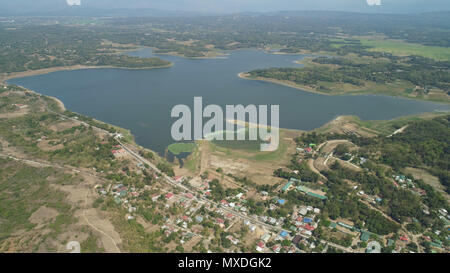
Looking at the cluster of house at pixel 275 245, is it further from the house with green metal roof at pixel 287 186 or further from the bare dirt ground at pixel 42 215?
the bare dirt ground at pixel 42 215

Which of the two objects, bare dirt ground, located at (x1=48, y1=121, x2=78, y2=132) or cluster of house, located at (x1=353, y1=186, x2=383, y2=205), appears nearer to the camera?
cluster of house, located at (x1=353, y1=186, x2=383, y2=205)

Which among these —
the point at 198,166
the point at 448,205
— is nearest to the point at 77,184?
the point at 198,166

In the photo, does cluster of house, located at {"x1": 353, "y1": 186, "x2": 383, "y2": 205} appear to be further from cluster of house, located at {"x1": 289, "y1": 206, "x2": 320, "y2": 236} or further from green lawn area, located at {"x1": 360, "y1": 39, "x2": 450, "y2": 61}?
green lawn area, located at {"x1": 360, "y1": 39, "x2": 450, "y2": 61}

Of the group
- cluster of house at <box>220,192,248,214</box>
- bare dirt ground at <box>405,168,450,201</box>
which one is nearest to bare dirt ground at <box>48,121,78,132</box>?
cluster of house at <box>220,192,248,214</box>

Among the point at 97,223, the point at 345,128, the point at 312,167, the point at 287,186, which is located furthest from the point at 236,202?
the point at 345,128

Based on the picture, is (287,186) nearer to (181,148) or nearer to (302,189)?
(302,189)

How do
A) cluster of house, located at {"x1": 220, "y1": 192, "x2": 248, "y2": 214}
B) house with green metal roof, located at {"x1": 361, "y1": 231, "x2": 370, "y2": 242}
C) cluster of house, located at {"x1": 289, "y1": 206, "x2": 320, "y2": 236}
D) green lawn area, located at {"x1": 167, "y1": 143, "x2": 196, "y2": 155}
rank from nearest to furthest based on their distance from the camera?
house with green metal roof, located at {"x1": 361, "y1": 231, "x2": 370, "y2": 242} → cluster of house, located at {"x1": 289, "y1": 206, "x2": 320, "y2": 236} → cluster of house, located at {"x1": 220, "y1": 192, "x2": 248, "y2": 214} → green lawn area, located at {"x1": 167, "y1": 143, "x2": 196, "y2": 155}
